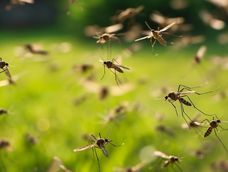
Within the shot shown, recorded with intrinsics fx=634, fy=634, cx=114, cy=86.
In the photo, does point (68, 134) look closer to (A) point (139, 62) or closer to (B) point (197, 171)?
(B) point (197, 171)

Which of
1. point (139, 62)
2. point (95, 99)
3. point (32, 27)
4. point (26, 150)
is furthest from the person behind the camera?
point (32, 27)

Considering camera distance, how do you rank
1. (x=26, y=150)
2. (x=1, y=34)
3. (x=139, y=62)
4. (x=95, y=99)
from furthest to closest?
(x=1, y=34) → (x=139, y=62) → (x=95, y=99) → (x=26, y=150)

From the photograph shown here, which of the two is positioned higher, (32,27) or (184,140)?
(32,27)

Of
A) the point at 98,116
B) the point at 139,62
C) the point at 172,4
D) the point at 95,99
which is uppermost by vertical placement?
the point at 172,4

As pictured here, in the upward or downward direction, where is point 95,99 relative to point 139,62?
downward


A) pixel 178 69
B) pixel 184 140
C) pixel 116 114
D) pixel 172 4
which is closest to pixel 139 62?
pixel 178 69

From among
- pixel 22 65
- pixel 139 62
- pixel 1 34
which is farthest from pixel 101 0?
pixel 22 65

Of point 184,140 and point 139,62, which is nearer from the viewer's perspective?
point 184,140

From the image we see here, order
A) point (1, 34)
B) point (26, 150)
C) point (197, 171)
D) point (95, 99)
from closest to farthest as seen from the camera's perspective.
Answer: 1. point (26, 150)
2. point (197, 171)
3. point (95, 99)
4. point (1, 34)

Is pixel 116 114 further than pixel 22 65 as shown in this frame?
No
